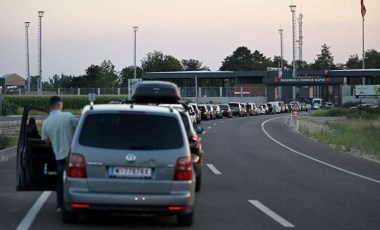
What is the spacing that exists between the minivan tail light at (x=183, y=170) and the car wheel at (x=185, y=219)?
2.32 feet

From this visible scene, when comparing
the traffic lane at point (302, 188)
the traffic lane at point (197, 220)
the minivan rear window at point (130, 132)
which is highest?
the minivan rear window at point (130, 132)

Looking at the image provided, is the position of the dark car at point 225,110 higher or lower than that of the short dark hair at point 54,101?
lower

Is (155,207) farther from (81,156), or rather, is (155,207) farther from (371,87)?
(371,87)

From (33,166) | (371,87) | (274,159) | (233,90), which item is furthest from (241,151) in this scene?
(233,90)

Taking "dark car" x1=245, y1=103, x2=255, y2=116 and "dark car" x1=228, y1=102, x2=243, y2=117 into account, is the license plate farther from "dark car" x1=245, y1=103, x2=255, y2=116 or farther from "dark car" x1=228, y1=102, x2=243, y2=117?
"dark car" x1=245, y1=103, x2=255, y2=116

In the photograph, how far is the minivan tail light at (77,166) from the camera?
9.83 meters

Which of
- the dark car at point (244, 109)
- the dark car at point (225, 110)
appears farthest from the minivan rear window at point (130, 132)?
the dark car at point (244, 109)

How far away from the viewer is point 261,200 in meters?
14.1

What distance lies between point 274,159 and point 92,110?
50.1ft

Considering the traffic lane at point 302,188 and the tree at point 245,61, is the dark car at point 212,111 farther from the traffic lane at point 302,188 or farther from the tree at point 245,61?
the tree at point 245,61

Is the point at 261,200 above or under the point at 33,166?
under

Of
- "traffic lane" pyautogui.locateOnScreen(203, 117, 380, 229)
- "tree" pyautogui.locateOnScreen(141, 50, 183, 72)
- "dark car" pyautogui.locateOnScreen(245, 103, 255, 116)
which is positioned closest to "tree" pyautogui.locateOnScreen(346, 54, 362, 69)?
"tree" pyautogui.locateOnScreen(141, 50, 183, 72)

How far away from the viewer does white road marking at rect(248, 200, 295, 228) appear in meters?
11.2

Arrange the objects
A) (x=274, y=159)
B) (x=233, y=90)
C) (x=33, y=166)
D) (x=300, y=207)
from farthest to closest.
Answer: (x=233, y=90)
(x=274, y=159)
(x=300, y=207)
(x=33, y=166)
